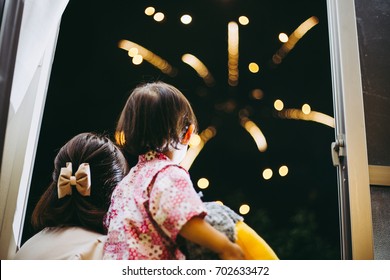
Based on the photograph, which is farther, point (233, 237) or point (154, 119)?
point (154, 119)

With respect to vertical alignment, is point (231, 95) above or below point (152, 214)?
above

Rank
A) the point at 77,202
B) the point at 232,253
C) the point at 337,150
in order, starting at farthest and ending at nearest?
the point at 337,150 → the point at 77,202 → the point at 232,253

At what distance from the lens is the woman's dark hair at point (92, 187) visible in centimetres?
136

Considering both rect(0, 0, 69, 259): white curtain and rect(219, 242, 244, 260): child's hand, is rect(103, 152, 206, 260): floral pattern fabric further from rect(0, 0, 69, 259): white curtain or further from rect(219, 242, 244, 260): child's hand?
rect(0, 0, 69, 259): white curtain

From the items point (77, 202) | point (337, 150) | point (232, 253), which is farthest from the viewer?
point (337, 150)

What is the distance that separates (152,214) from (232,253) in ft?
0.92

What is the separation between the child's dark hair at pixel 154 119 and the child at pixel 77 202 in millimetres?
73

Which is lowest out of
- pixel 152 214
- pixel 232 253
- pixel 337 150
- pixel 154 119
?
pixel 232 253

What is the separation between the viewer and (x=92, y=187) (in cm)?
138

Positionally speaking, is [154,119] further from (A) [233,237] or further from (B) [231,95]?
(A) [233,237]

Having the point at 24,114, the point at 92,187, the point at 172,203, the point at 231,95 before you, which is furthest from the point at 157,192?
the point at 24,114

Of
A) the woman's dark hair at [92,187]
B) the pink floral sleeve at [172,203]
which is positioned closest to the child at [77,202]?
the woman's dark hair at [92,187]
